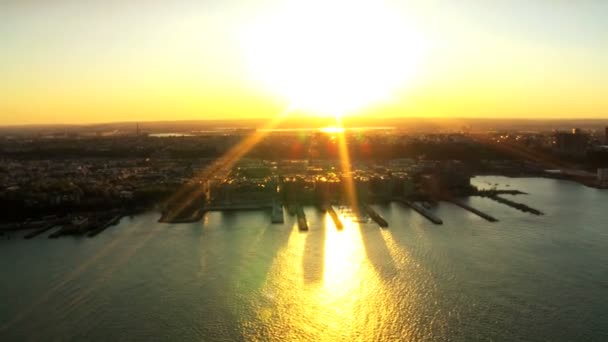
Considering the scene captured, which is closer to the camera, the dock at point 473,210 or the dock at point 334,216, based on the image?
the dock at point 334,216

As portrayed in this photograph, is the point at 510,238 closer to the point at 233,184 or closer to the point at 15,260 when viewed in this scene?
the point at 233,184

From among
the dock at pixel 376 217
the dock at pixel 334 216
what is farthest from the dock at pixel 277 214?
the dock at pixel 376 217

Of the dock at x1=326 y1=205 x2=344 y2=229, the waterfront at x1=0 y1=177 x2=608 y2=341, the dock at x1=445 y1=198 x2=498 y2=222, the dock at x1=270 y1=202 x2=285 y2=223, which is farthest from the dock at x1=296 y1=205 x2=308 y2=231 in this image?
the dock at x1=445 y1=198 x2=498 y2=222

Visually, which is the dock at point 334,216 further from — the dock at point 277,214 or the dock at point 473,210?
the dock at point 473,210

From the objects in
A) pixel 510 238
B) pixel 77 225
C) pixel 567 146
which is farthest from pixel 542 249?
pixel 567 146

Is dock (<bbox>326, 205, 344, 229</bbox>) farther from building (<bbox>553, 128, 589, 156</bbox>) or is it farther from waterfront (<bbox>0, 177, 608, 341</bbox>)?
building (<bbox>553, 128, 589, 156</bbox>)
